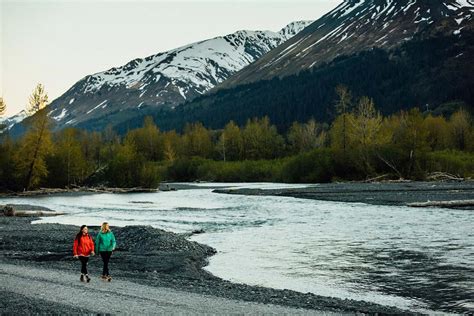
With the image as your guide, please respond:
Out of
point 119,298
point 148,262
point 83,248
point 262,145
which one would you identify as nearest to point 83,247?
point 83,248

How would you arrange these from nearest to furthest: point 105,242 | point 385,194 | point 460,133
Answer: point 105,242, point 385,194, point 460,133

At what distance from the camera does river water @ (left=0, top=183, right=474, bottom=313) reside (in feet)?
64.1

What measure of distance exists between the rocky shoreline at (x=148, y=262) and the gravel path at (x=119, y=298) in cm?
69

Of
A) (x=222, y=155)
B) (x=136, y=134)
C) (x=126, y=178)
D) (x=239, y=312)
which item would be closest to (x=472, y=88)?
(x=222, y=155)

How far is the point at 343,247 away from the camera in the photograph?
28.4 metres

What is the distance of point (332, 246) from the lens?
2884 cm

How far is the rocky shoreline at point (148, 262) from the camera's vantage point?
54.8 ft

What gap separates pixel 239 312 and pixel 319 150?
3095 inches

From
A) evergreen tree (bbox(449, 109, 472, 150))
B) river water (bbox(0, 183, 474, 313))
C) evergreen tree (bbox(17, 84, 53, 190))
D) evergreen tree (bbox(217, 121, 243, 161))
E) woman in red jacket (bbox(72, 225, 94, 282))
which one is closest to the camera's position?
woman in red jacket (bbox(72, 225, 94, 282))

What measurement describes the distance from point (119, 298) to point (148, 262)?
8629 millimetres

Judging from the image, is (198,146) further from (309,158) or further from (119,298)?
(119,298)

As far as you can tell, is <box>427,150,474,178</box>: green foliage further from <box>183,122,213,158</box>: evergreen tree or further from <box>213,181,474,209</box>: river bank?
<box>183,122,213,158</box>: evergreen tree

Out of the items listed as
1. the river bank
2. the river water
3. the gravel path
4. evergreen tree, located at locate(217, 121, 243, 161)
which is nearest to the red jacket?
the gravel path

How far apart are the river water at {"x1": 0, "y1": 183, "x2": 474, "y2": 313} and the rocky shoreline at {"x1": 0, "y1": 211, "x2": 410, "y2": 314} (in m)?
1.35
